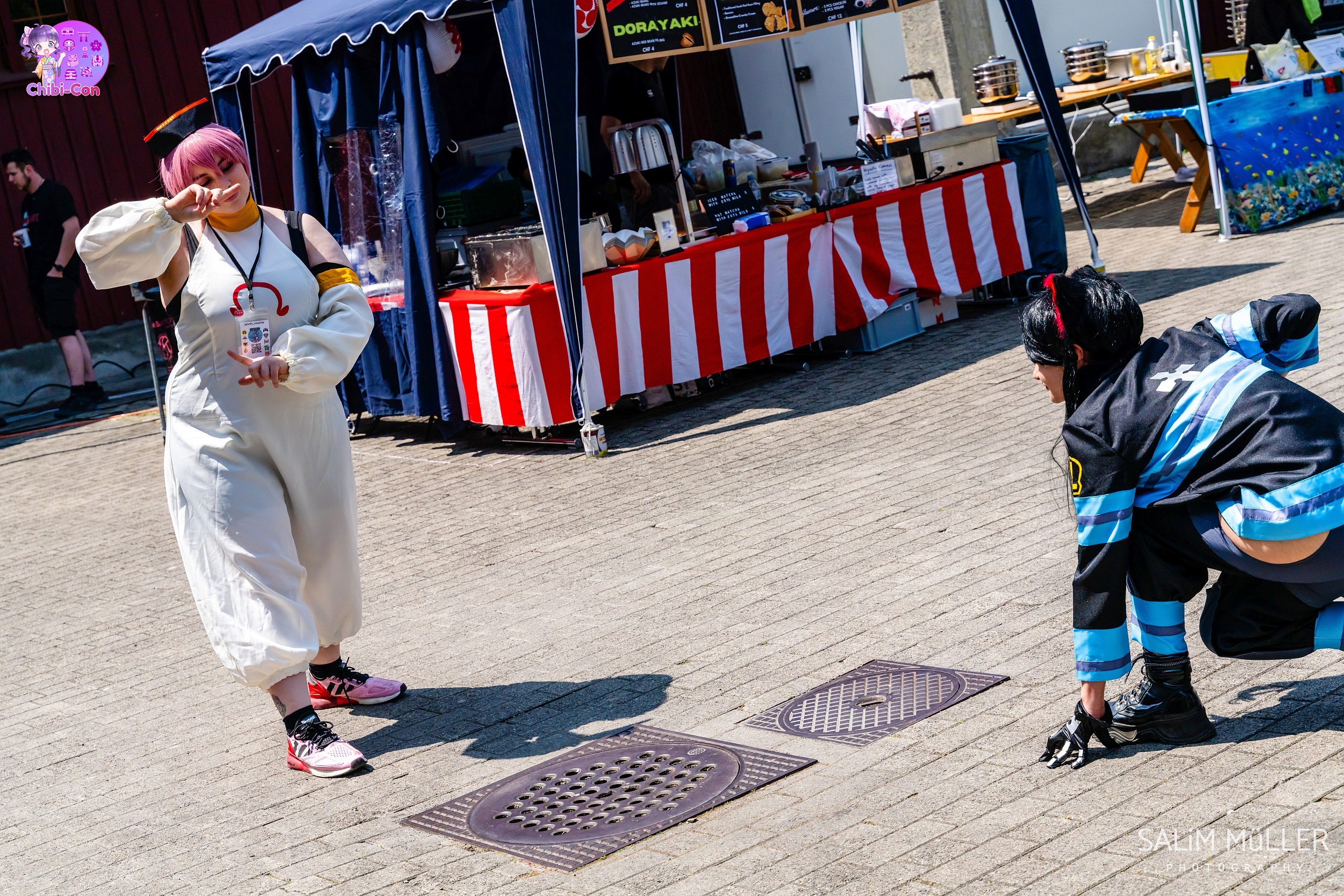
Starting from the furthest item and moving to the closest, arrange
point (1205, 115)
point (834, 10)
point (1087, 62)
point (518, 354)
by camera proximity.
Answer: point (1087, 62)
point (1205, 115)
point (834, 10)
point (518, 354)

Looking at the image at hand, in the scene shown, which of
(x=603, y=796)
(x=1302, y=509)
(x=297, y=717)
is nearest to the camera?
(x=1302, y=509)

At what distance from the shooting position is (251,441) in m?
4.39

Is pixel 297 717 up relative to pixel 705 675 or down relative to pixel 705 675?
up

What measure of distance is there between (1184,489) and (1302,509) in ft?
0.91

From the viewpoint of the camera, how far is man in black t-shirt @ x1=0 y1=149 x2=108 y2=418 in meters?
12.6

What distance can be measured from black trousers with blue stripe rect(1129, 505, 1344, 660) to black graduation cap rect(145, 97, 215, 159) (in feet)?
29.0

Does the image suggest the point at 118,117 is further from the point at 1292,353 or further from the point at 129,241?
the point at 1292,353

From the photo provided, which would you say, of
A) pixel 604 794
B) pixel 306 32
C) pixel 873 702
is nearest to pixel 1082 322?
pixel 873 702

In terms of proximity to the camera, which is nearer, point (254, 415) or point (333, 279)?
point (254, 415)

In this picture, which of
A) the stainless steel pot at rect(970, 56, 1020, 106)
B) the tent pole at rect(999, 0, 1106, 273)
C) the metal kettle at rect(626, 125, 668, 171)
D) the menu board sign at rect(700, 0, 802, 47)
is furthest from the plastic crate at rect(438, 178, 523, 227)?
the stainless steel pot at rect(970, 56, 1020, 106)

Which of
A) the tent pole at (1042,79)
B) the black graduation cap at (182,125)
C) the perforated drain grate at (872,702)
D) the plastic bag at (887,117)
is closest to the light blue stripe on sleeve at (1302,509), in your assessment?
the perforated drain grate at (872,702)

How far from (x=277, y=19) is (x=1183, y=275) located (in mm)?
6937

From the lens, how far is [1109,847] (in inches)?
123

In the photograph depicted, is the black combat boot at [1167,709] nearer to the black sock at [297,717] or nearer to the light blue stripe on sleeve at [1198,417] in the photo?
the light blue stripe on sleeve at [1198,417]
